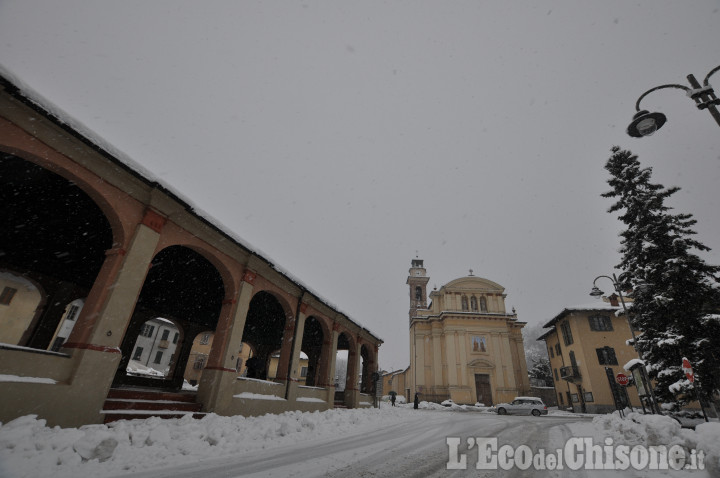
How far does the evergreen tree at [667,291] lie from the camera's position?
1250 centimetres

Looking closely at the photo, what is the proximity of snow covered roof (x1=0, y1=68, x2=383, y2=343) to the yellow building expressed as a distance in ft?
107

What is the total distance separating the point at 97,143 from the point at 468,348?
39.0 meters

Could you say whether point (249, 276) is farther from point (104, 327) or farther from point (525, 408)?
point (525, 408)

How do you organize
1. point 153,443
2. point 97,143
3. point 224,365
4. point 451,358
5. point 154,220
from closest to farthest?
point 153,443, point 97,143, point 154,220, point 224,365, point 451,358

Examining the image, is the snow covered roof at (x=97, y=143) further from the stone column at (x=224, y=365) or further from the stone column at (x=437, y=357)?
the stone column at (x=437, y=357)

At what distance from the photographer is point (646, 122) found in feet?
20.0

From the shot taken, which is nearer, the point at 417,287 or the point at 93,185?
the point at 93,185

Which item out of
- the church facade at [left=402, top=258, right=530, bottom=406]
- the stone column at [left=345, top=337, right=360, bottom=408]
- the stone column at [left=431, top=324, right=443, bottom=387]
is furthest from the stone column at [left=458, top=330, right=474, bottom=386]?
the stone column at [left=345, top=337, right=360, bottom=408]

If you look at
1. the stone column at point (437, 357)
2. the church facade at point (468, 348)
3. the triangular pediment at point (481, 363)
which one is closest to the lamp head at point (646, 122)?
the church facade at point (468, 348)

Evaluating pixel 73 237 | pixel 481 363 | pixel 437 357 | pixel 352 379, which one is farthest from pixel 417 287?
pixel 73 237

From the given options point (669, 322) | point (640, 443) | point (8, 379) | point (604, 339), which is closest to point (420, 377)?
point (604, 339)

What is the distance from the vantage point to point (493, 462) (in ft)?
17.9

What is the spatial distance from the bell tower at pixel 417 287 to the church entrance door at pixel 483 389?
13.2 metres

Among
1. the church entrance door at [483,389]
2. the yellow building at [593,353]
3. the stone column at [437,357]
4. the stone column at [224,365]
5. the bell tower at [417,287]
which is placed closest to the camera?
the stone column at [224,365]
